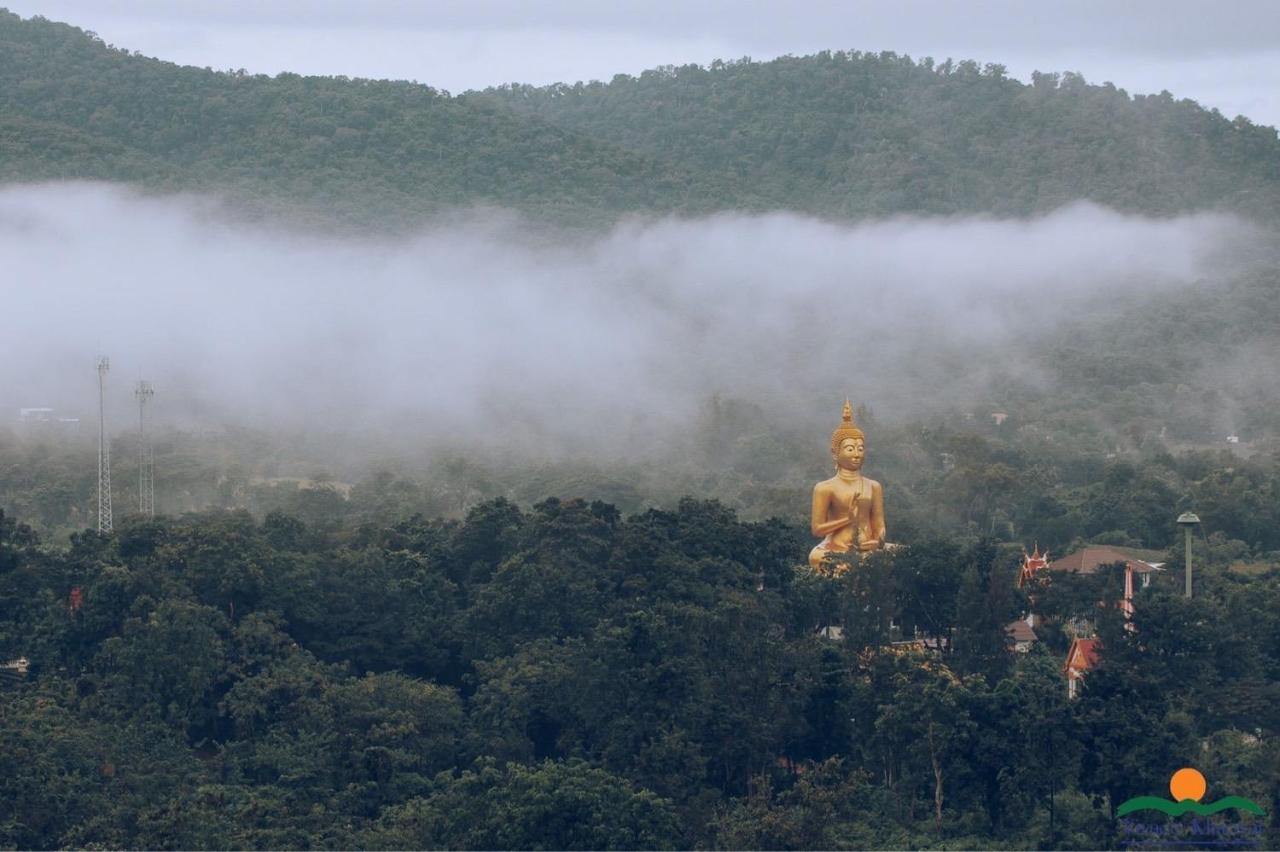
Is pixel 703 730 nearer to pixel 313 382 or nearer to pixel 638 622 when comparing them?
pixel 638 622

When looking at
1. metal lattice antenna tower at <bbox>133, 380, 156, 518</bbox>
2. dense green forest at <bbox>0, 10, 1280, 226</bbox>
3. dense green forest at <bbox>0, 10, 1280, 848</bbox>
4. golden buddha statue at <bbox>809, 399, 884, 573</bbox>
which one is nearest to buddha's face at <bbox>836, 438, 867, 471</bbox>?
golden buddha statue at <bbox>809, 399, 884, 573</bbox>

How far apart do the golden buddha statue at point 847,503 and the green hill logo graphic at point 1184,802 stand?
15.0 m

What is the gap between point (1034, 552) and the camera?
2277 inches

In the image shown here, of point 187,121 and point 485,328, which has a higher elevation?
point 187,121

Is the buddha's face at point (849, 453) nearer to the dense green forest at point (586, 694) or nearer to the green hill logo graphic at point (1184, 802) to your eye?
the dense green forest at point (586, 694)

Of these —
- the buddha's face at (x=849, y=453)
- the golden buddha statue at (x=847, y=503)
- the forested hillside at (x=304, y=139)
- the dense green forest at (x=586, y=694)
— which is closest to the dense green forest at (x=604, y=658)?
the dense green forest at (x=586, y=694)

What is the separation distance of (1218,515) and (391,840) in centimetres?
3249

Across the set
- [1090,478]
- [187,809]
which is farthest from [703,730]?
[1090,478]

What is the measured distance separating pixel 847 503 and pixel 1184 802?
1600 centimetres

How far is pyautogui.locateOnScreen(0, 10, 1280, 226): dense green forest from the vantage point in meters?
109

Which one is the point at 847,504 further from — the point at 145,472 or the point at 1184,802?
the point at 145,472

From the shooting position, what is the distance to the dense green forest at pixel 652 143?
109m

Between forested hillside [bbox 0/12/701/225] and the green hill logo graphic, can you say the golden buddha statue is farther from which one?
forested hillside [bbox 0/12/701/225]

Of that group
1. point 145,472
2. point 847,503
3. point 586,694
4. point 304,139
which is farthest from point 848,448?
point 304,139
